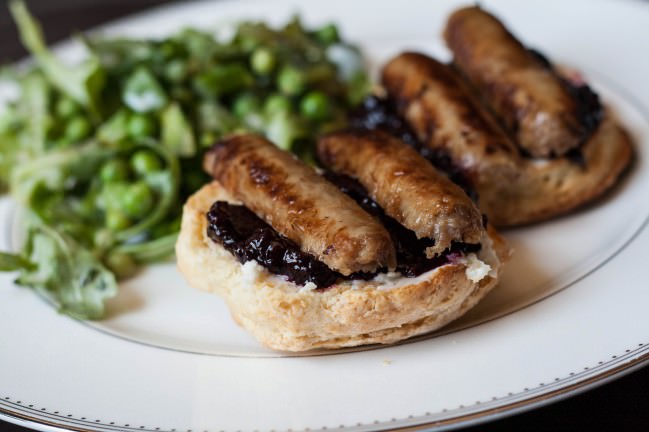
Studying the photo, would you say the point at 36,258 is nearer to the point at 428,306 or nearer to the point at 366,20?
the point at 428,306

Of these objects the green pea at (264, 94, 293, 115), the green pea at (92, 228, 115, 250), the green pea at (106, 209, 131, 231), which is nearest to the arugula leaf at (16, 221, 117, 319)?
the green pea at (92, 228, 115, 250)

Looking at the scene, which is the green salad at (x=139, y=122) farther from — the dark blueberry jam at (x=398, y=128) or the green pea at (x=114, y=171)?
the dark blueberry jam at (x=398, y=128)

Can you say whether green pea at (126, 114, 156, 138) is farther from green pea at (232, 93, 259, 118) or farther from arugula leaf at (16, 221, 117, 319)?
arugula leaf at (16, 221, 117, 319)

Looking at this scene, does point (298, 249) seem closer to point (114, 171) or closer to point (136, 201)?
Answer: point (136, 201)

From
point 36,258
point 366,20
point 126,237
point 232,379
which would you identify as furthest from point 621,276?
point 366,20

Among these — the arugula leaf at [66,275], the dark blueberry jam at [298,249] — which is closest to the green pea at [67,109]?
the arugula leaf at [66,275]

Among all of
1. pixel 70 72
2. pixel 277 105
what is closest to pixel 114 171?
pixel 70 72
